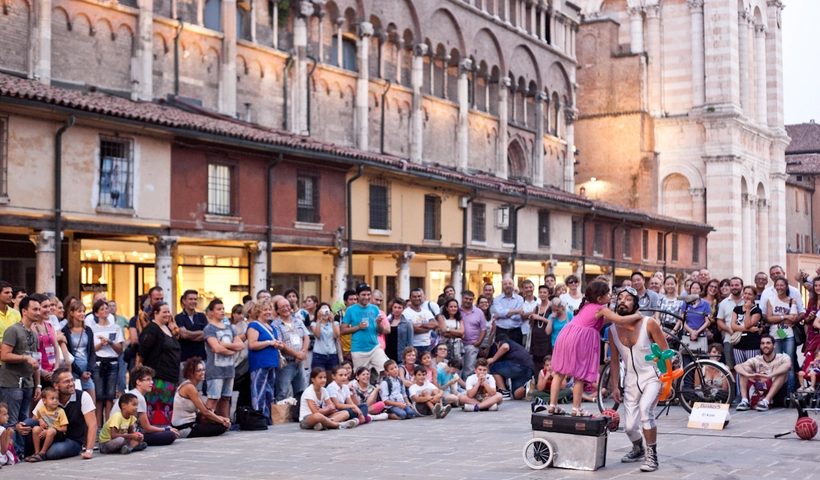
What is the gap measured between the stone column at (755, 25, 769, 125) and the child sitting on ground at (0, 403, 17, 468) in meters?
59.7

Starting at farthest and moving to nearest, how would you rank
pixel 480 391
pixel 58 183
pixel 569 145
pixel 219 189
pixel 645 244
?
pixel 569 145 → pixel 645 244 → pixel 219 189 → pixel 58 183 → pixel 480 391

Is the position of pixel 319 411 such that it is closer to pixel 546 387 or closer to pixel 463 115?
pixel 546 387

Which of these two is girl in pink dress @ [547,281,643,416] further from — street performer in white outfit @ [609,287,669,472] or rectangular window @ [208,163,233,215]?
rectangular window @ [208,163,233,215]

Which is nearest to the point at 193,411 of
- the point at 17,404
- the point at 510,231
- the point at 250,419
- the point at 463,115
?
the point at 250,419

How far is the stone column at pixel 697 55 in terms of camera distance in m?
60.0

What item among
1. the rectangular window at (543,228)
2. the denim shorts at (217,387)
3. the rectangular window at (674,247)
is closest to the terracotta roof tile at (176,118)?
the rectangular window at (543,228)

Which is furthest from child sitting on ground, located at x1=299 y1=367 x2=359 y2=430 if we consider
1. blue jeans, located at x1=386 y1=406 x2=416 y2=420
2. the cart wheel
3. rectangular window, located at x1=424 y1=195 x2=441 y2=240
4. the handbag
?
rectangular window, located at x1=424 y1=195 x2=441 y2=240

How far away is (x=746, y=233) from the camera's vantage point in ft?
202

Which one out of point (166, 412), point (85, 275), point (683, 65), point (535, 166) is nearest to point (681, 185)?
point (683, 65)

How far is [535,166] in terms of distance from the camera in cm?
4872

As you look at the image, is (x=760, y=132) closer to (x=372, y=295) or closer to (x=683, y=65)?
(x=683, y=65)

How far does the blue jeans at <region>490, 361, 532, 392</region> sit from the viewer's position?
18.8 m

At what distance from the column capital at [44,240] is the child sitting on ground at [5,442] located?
33.1 ft

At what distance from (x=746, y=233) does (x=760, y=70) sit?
1062 cm
